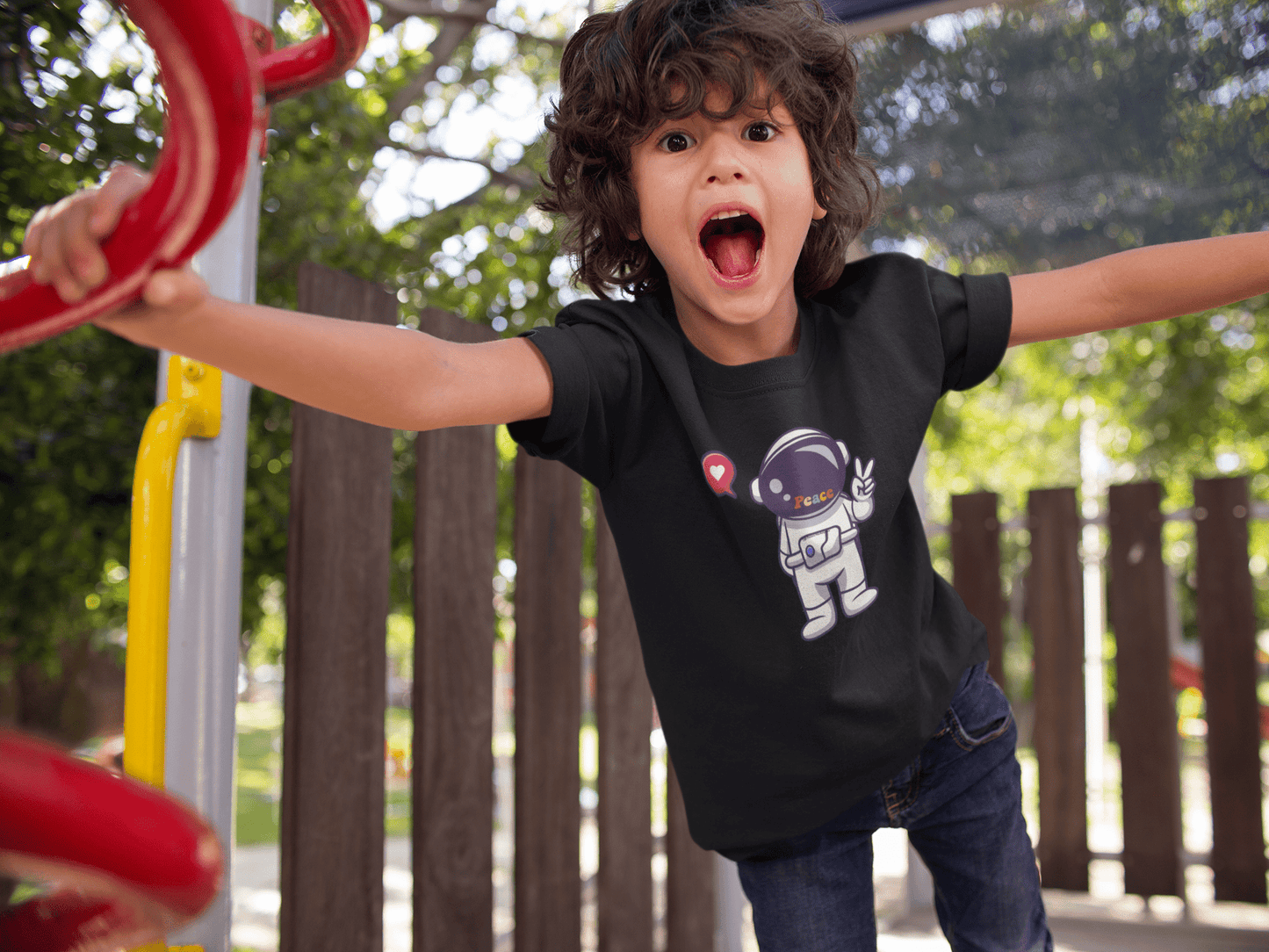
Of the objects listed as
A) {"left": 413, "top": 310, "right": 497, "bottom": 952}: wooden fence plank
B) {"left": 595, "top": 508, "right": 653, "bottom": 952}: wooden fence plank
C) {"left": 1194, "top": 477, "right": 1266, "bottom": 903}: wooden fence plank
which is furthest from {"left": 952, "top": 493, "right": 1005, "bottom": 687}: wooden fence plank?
{"left": 413, "top": 310, "right": 497, "bottom": 952}: wooden fence plank

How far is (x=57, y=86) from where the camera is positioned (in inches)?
82.0

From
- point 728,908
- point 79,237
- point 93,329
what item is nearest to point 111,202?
point 79,237

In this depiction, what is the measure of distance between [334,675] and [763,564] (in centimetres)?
95

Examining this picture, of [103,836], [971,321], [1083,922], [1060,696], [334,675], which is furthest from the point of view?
[1060,696]

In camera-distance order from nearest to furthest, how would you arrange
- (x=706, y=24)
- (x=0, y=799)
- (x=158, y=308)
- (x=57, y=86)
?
(x=0, y=799), (x=158, y=308), (x=706, y=24), (x=57, y=86)

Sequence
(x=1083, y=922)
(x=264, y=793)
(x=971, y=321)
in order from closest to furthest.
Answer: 1. (x=971, y=321)
2. (x=1083, y=922)
3. (x=264, y=793)

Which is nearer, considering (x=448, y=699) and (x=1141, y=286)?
(x=1141, y=286)

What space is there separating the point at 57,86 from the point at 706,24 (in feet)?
4.89

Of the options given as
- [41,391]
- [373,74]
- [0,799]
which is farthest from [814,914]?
[373,74]

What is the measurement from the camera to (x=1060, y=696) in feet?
13.6

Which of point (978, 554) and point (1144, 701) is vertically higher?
point (978, 554)

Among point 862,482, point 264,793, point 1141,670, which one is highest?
point 862,482

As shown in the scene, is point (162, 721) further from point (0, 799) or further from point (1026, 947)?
point (1026, 947)

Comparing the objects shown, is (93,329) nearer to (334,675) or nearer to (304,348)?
(334,675)
